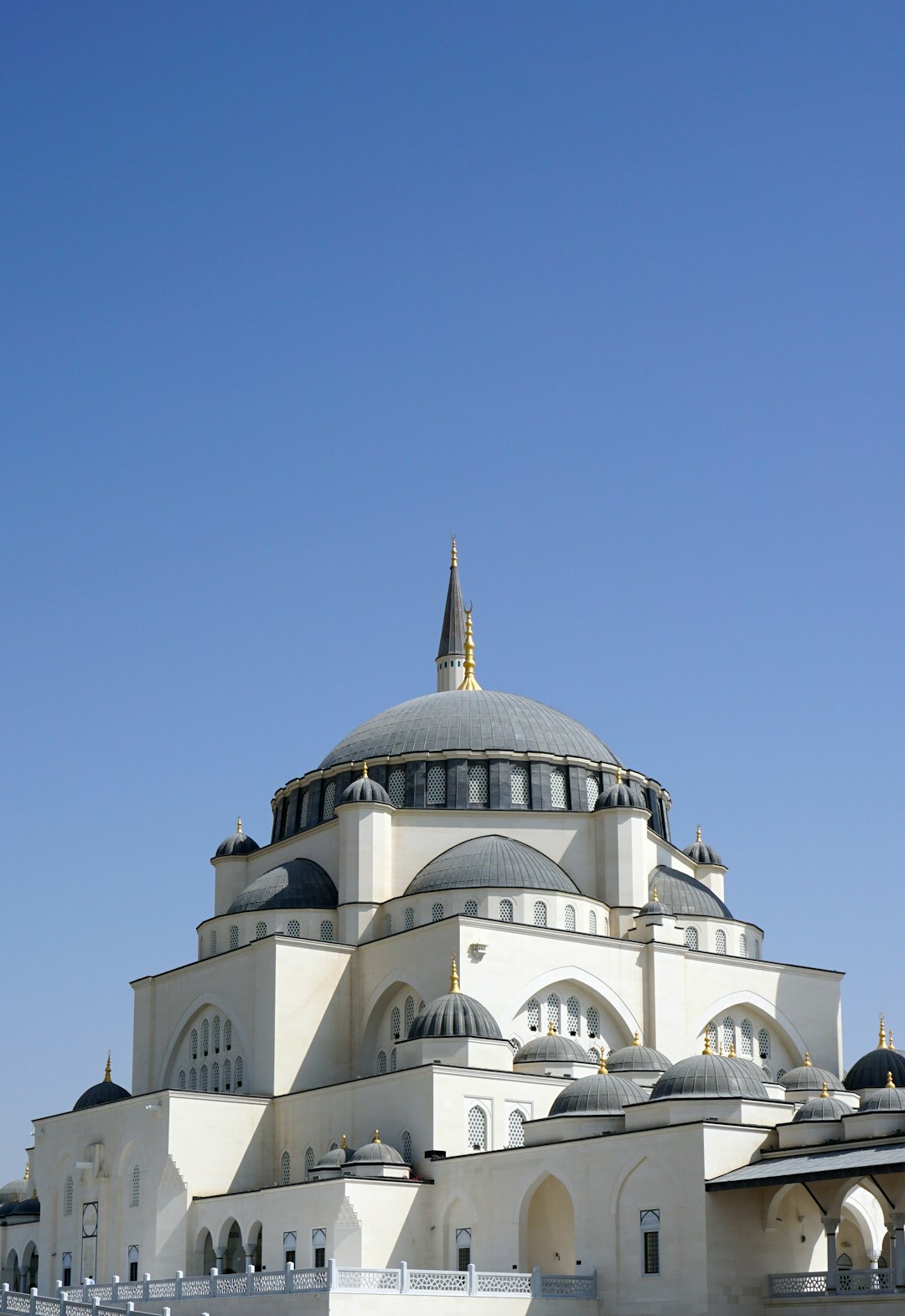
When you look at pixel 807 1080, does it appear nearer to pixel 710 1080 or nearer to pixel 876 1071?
pixel 876 1071

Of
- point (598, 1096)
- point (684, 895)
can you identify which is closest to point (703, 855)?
point (684, 895)

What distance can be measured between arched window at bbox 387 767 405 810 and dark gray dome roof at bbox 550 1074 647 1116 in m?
12.0

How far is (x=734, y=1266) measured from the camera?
91.0 ft

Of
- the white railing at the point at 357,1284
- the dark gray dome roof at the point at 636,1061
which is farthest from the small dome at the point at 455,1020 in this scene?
the white railing at the point at 357,1284

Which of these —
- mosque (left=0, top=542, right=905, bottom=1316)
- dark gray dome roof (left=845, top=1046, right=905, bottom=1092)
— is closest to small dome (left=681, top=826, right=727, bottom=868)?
mosque (left=0, top=542, right=905, bottom=1316)

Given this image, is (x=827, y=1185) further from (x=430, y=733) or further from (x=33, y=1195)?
(x=33, y=1195)

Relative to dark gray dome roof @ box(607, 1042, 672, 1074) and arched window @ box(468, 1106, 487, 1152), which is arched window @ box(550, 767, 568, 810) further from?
arched window @ box(468, 1106, 487, 1152)

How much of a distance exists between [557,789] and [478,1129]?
11.3 meters

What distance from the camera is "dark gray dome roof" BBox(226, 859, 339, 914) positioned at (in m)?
41.6

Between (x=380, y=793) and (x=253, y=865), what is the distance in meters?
6.19

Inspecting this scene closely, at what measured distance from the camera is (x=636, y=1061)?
35250mm

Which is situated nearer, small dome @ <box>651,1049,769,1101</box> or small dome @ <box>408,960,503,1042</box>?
small dome @ <box>651,1049,769,1101</box>

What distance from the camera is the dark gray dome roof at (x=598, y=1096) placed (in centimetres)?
3161

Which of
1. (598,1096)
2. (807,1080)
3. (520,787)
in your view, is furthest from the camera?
(520,787)
